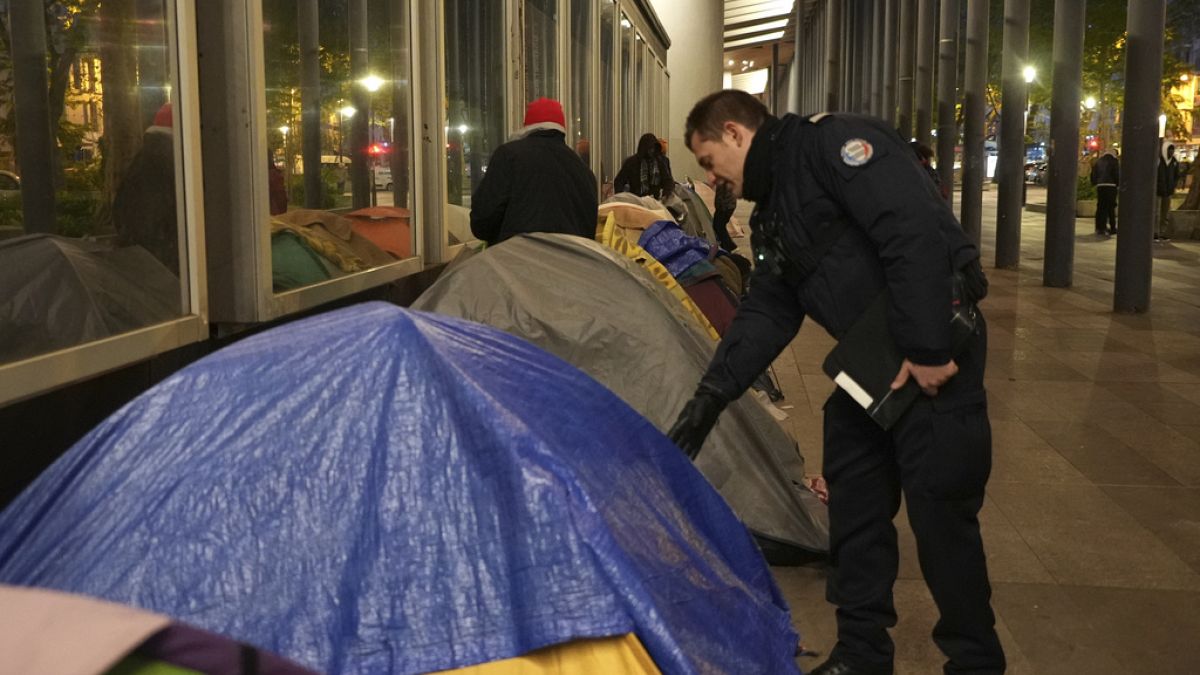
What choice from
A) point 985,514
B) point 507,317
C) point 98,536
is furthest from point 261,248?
point 985,514

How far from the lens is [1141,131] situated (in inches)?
512

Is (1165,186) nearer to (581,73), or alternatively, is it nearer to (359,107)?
(581,73)

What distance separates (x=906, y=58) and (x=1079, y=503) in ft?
85.6

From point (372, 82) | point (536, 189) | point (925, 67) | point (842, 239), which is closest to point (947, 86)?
point (925, 67)

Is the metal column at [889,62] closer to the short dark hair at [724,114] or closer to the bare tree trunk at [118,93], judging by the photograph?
the short dark hair at [724,114]

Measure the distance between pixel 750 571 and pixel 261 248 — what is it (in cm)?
217

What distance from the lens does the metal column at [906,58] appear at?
3027 cm

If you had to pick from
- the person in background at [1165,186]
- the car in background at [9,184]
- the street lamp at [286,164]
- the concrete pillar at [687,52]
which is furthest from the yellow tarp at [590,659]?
the concrete pillar at [687,52]

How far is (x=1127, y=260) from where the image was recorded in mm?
13109

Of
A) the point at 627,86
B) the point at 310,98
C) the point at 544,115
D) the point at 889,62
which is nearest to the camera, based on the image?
the point at 310,98

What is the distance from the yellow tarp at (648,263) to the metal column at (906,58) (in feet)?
74.8

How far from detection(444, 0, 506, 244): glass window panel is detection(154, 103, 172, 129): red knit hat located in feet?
12.8

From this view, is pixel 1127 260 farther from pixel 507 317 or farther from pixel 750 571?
pixel 750 571

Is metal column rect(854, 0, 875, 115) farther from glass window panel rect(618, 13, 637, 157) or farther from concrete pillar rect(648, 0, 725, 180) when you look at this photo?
glass window panel rect(618, 13, 637, 157)
